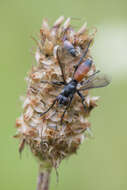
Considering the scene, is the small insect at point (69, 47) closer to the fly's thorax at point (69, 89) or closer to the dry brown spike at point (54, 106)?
the dry brown spike at point (54, 106)

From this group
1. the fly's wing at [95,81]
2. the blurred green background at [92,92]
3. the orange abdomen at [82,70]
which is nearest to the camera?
the orange abdomen at [82,70]

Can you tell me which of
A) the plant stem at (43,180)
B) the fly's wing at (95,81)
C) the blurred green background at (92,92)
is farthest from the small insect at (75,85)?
the blurred green background at (92,92)

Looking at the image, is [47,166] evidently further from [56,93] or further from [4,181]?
[4,181]

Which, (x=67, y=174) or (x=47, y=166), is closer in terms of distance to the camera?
(x=47, y=166)

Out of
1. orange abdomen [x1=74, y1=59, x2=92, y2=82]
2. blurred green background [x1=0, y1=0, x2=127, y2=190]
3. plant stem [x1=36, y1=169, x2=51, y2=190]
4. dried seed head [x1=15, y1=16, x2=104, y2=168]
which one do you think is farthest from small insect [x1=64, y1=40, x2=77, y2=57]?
blurred green background [x1=0, y1=0, x2=127, y2=190]

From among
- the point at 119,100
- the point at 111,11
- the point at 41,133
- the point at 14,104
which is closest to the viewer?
the point at 41,133

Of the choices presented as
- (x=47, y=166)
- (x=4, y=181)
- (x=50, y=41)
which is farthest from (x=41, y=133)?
(x=4, y=181)
